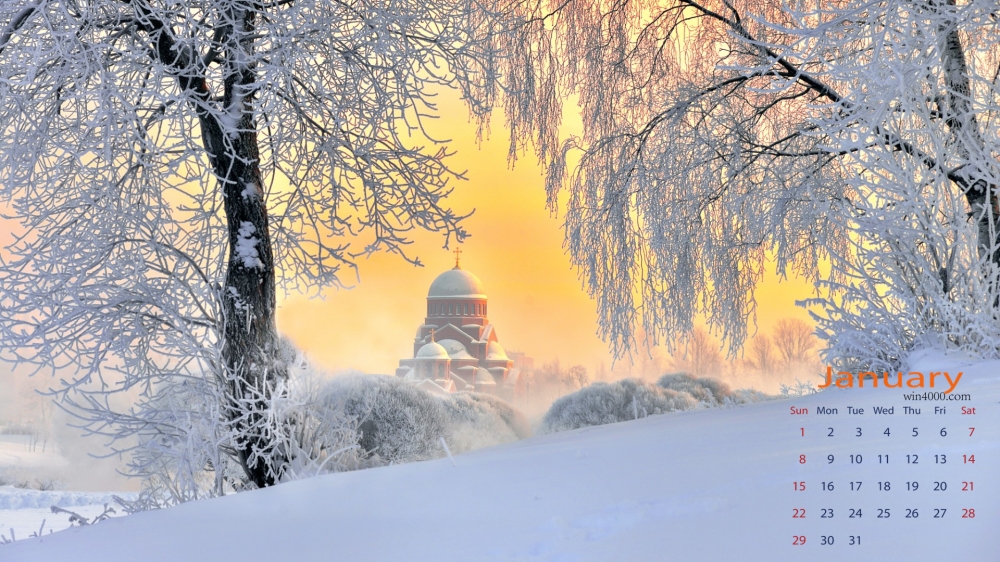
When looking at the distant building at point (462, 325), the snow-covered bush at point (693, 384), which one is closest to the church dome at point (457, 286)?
the distant building at point (462, 325)

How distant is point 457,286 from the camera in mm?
36094

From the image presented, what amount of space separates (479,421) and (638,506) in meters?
10.2

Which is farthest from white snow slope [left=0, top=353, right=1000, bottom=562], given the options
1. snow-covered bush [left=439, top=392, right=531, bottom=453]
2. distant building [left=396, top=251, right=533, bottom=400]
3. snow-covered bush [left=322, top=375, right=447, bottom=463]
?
distant building [left=396, top=251, right=533, bottom=400]

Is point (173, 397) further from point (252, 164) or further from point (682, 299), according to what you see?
point (682, 299)

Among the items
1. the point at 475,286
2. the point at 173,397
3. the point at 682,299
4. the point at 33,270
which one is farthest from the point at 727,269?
the point at 475,286

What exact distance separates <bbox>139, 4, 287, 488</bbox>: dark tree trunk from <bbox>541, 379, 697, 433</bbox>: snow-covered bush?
7135mm

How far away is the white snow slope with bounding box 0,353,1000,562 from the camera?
5.85ft

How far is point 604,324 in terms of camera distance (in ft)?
26.3

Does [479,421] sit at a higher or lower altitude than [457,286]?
lower

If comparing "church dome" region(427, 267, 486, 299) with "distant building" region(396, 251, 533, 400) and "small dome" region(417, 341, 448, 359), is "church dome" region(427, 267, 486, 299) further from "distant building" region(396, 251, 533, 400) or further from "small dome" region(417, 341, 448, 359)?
"small dome" region(417, 341, 448, 359)

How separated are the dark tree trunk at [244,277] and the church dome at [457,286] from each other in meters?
31.0

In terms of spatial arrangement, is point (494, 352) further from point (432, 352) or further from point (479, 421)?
point (479, 421)

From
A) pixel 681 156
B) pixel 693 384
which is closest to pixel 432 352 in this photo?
pixel 693 384

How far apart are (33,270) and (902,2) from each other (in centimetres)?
474
